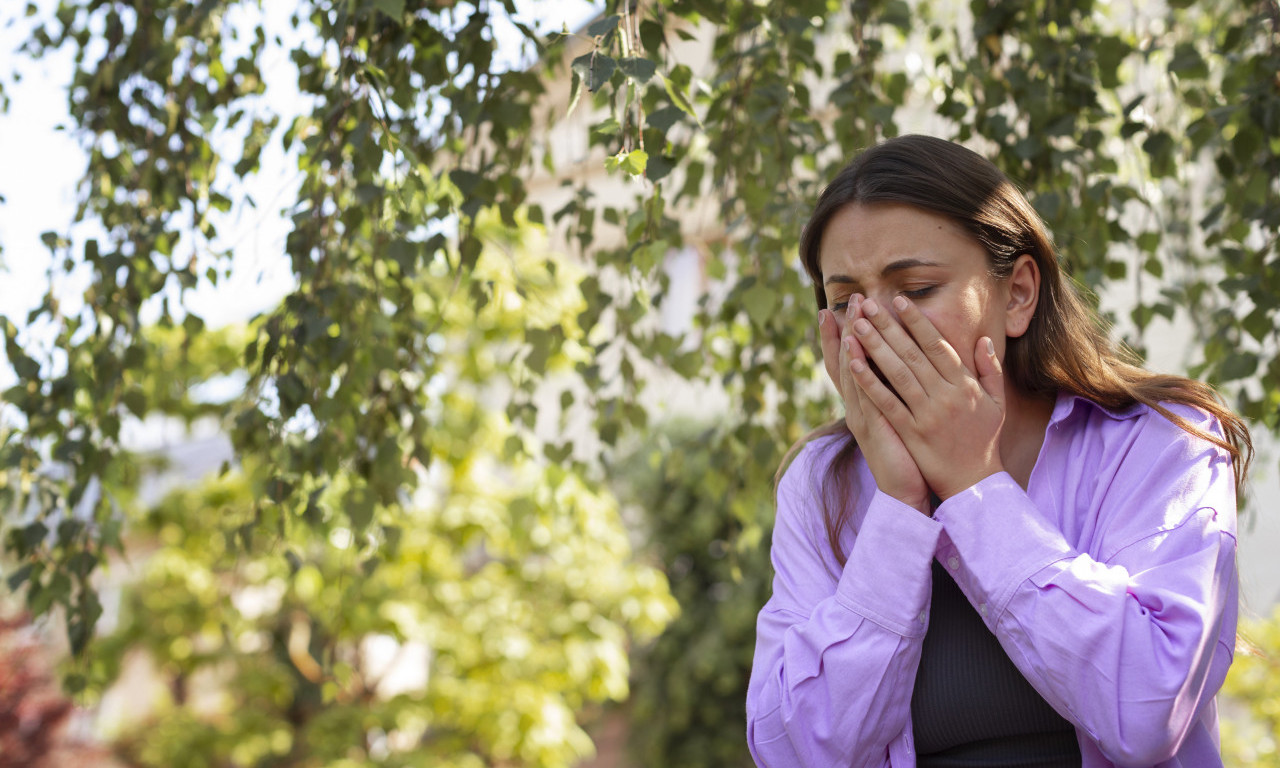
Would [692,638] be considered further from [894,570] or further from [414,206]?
[894,570]

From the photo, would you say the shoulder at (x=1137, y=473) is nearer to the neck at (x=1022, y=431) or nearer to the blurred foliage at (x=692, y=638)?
the neck at (x=1022, y=431)

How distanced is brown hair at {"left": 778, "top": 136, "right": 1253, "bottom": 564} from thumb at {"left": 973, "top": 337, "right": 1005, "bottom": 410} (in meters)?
0.15

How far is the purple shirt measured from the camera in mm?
1110

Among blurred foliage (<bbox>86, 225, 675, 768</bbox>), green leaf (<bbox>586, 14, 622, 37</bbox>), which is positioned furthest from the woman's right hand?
blurred foliage (<bbox>86, 225, 675, 768</bbox>)

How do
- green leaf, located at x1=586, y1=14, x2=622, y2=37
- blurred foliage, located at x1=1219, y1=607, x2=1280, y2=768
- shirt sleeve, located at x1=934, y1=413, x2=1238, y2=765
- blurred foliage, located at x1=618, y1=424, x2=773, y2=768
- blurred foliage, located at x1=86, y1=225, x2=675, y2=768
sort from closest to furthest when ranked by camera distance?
shirt sleeve, located at x1=934, y1=413, x2=1238, y2=765
green leaf, located at x1=586, y1=14, x2=622, y2=37
blurred foliage, located at x1=1219, y1=607, x2=1280, y2=768
blurred foliage, located at x1=86, y1=225, x2=675, y2=768
blurred foliage, located at x1=618, y1=424, x2=773, y2=768

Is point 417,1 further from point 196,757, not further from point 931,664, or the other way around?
point 196,757

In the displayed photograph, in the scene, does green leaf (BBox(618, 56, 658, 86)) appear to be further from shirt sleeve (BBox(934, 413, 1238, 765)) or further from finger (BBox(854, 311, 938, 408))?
shirt sleeve (BBox(934, 413, 1238, 765))

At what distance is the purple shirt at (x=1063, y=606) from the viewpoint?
3.64 feet

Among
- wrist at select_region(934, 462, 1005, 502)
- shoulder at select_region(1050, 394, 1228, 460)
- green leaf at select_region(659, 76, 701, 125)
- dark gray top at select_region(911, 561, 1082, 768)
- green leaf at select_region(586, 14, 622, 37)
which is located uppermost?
green leaf at select_region(586, 14, 622, 37)

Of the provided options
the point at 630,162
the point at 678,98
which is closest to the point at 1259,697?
the point at 678,98

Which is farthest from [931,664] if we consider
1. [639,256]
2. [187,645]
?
[187,645]

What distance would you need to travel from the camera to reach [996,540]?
3.95 feet

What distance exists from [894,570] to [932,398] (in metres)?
0.22

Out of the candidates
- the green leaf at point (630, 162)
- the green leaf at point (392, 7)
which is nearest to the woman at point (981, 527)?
the green leaf at point (630, 162)
